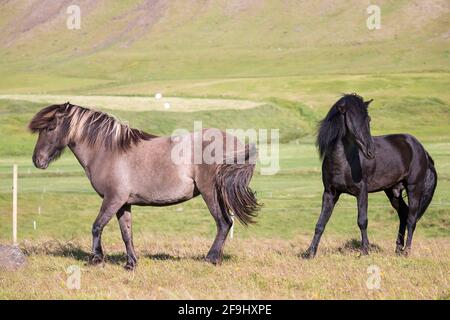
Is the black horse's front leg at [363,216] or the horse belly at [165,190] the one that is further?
the black horse's front leg at [363,216]

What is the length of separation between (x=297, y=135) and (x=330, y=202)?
4761 centimetres

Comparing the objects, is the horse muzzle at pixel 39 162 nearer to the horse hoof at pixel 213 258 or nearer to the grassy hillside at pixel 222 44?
the horse hoof at pixel 213 258

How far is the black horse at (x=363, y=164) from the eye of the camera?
44.7 feet

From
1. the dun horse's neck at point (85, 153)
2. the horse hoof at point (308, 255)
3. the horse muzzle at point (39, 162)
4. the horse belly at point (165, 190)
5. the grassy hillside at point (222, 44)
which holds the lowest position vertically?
the horse hoof at point (308, 255)

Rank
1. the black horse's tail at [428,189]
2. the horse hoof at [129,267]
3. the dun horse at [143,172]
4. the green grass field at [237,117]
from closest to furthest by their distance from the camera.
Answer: the green grass field at [237,117] → the horse hoof at [129,267] → the dun horse at [143,172] → the black horse's tail at [428,189]

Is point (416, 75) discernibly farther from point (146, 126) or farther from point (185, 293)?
point (185, 293)

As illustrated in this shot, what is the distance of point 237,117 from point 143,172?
5097 centimetres

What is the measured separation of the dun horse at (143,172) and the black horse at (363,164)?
170 centimetres

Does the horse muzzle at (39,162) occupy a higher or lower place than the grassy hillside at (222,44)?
lower

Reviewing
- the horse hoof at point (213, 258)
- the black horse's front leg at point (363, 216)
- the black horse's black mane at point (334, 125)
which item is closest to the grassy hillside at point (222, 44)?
the black horse's black mane at point (334, 125)

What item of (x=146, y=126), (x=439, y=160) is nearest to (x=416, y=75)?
(x=146, y=126)

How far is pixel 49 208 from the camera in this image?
95.6 feet

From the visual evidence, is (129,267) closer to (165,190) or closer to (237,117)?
(165,190)

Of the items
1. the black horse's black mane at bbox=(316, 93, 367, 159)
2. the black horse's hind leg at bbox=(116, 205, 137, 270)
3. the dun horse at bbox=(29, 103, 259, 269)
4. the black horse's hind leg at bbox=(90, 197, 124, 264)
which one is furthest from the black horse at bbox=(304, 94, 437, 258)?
the black horse's hind leg at bbox=(90, 197, 124, 264)
